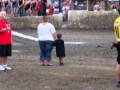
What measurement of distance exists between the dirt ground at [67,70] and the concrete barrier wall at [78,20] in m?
8.88

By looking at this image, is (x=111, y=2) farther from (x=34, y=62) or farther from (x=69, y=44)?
(x=34, y=62)

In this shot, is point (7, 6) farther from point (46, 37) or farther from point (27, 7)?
point (46, 37)

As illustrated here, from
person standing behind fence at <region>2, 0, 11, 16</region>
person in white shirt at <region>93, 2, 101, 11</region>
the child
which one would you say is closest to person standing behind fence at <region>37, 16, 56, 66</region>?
the child

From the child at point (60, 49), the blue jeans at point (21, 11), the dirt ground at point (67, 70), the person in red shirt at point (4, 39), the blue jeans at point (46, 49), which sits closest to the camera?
the dirt ground at point (67, 70)

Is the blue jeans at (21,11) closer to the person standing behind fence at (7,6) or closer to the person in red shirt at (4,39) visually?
the person standing behind fence at (7,6)

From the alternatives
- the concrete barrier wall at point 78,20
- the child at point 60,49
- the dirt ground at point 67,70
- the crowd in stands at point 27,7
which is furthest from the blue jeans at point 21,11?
the child at point 60,49

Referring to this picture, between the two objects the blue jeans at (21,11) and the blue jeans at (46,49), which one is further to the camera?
the blue jeans at (21,11)

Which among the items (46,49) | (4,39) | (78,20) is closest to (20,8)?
(78,20)

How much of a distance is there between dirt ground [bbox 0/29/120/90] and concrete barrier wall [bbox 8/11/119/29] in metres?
8.88

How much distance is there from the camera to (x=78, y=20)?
105 ft

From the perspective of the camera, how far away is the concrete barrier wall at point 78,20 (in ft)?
104

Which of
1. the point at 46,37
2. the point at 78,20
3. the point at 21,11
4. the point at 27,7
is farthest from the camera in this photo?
the point at 27,7

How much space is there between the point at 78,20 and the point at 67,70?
17812 millimetres

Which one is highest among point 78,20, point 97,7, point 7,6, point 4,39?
point 4,39
